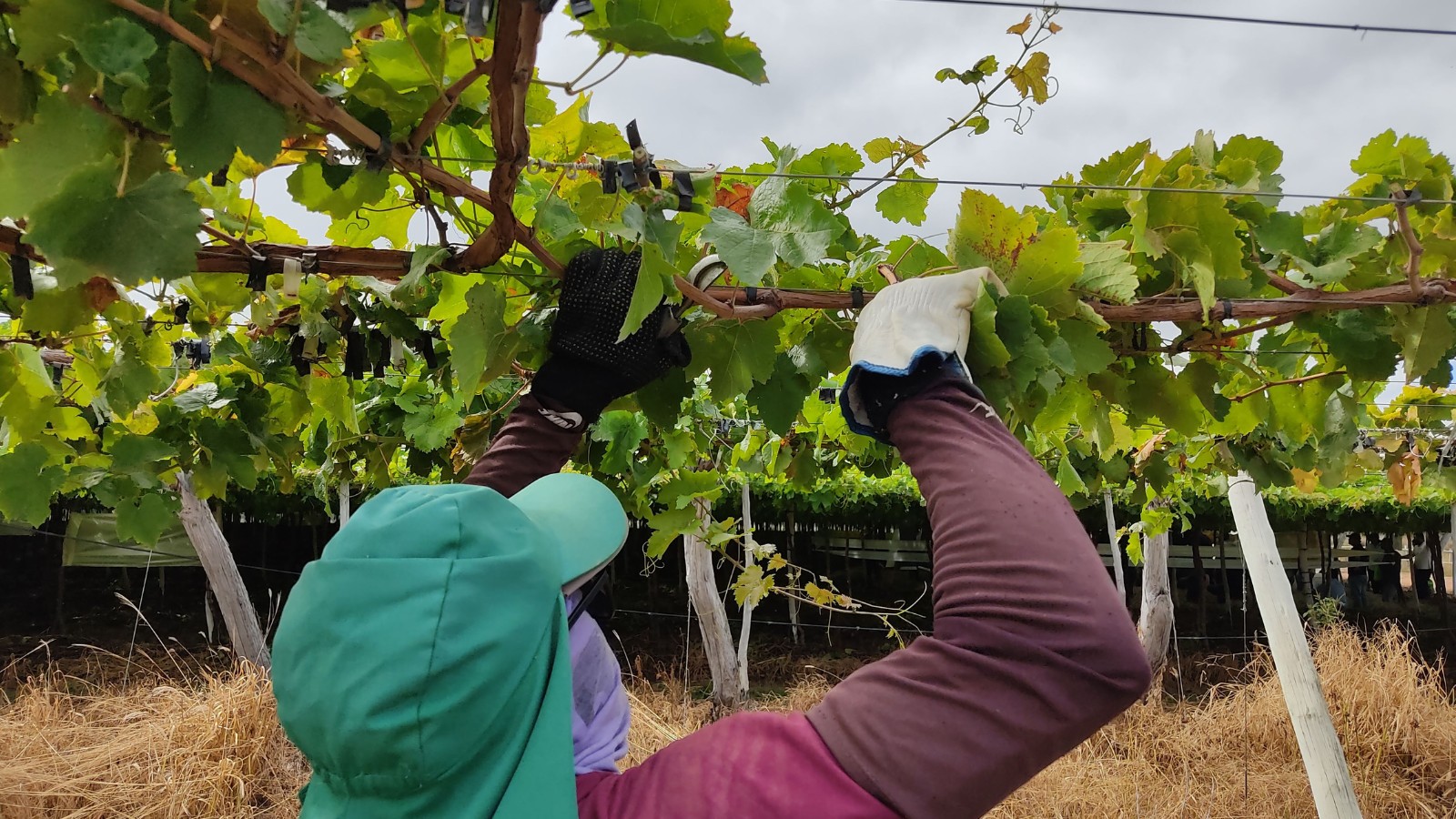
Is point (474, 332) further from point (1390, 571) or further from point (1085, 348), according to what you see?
point (1390, 571)

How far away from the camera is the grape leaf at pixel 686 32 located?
85 centimetres

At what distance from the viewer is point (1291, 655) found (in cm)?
381

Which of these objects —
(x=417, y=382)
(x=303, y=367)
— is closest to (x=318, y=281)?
(x=303, y=367)

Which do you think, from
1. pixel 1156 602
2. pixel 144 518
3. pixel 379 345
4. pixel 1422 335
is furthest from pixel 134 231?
pixel 1156 602

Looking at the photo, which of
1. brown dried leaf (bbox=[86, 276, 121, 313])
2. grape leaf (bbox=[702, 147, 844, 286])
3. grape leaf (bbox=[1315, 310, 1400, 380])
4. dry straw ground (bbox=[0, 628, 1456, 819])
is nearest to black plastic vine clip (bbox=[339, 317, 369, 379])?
brown dried leaf (bbox=[86, 276, 121, 313])

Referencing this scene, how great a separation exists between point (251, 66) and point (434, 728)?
65cm

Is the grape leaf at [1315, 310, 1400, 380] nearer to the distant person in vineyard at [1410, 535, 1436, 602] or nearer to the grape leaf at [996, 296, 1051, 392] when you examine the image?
the grape leaf at [996, 296, 1051, 392]

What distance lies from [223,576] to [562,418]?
18.2ft

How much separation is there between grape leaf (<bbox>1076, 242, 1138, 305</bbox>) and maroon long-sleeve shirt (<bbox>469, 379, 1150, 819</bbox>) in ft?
1.92

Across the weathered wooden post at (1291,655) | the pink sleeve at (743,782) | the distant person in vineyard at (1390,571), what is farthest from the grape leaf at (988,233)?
the distant person in vineyard at (1390,571)

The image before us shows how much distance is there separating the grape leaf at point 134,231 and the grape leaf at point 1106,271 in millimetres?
1129

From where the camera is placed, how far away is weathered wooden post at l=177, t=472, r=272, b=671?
5762 millimetres

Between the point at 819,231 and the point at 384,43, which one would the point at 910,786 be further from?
the point at 384,43

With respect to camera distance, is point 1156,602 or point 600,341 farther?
point 1156,602
